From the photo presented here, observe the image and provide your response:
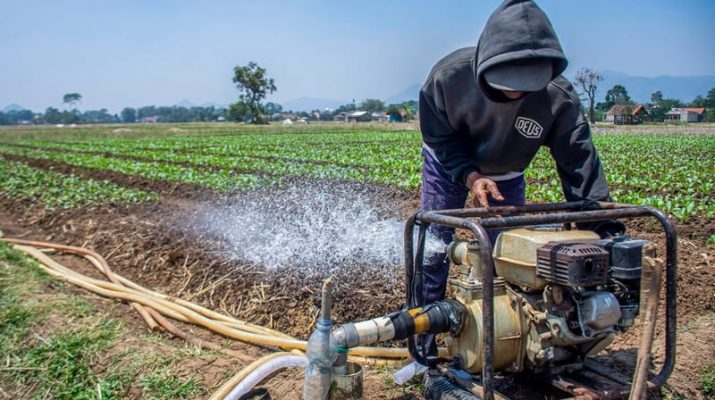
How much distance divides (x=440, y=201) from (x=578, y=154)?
27.3 inches

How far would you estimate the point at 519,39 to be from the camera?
6.76ft

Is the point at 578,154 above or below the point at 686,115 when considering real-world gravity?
above

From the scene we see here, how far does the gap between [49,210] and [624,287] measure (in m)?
8.06

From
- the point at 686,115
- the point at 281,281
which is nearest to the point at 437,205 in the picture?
the point at 281,281

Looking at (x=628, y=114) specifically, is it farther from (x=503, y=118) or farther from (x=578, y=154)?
(x=503, y=118)

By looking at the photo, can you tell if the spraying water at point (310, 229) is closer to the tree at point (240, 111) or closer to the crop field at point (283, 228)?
A: the crop field at point (283, 228)

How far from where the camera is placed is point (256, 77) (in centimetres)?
7238

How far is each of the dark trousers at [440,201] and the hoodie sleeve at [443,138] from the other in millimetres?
168

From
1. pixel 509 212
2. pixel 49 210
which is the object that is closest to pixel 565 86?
pixel 509 212

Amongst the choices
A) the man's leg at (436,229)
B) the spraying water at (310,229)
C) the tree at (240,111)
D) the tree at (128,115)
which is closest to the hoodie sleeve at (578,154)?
the man's leg at (436,229)

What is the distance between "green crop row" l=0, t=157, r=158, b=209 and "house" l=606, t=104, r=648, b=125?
3304cm

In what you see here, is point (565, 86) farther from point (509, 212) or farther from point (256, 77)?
point (256, 77)

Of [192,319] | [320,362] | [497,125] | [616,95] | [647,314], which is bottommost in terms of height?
[192,319]

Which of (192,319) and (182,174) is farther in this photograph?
(182,174)
